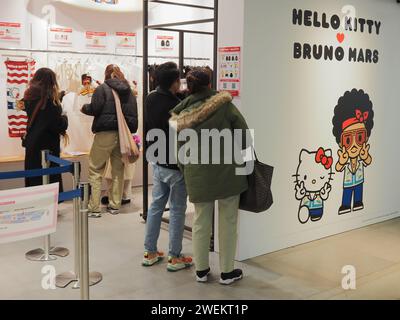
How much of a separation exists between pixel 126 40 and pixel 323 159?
3349 mm

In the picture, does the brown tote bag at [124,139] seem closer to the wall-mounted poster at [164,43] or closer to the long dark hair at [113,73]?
the long dark hair at [113,73]

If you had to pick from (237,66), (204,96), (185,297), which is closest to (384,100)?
(237,66)

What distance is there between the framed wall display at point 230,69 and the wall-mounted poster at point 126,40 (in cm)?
306

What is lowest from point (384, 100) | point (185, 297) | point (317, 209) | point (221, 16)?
point (185, 297)

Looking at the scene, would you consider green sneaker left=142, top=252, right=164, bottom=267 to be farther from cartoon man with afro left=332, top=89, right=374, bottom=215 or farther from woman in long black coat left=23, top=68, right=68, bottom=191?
cartoon man with afro left=332, top=89, right=374, bottom=215

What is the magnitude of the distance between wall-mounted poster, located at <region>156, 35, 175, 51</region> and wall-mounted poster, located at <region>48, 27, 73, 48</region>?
4.13 ft

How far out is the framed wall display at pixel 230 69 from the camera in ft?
14.0

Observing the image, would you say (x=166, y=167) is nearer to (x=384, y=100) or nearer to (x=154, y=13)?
(x=384, y=100)

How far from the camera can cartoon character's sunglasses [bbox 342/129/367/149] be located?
522cm

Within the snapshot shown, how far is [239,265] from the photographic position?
14.4ft

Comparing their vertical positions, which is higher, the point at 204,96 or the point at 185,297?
the point at 204,96

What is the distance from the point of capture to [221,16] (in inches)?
170

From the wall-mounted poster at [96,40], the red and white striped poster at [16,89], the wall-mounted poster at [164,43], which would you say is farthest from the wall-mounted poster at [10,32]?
the wall-mounted poster at [164,43]

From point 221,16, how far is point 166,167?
4.14 feet
